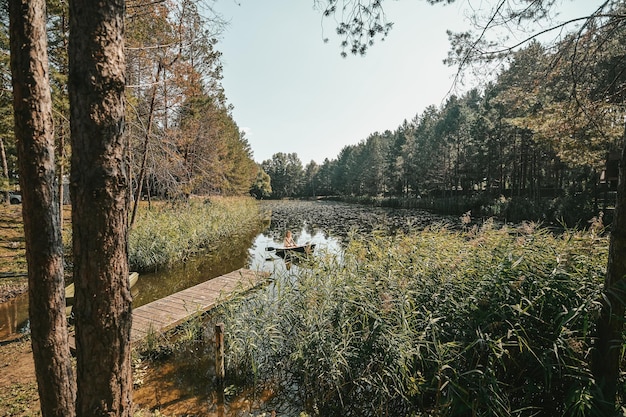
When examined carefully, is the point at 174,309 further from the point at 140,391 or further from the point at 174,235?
the point at 174,235

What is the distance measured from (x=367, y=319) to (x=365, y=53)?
3304 millimetres

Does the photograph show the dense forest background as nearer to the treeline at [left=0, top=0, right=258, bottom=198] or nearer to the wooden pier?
the treeline at [left=0, top=0, right=258, bottom=198]

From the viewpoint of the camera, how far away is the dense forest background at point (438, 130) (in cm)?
565

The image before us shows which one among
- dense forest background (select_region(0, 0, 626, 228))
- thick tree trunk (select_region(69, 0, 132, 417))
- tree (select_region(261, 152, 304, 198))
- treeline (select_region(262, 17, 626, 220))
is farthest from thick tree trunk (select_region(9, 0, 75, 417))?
tree (select_region(261, 152, 304, 198))

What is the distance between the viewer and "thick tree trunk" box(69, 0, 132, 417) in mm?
1500

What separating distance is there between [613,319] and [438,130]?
40612 millimetres

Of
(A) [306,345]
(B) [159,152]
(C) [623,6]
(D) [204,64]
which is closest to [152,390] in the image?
(A) [306,345]

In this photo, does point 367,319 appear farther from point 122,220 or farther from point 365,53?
point 365,53

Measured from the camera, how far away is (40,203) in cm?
202

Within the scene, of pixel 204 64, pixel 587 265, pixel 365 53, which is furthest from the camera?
pixel 204 64

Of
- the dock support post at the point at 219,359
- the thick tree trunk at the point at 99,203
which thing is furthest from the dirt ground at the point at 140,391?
the thick tree trunk at the point at 99,203

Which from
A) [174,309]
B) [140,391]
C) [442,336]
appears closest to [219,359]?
[140,391]

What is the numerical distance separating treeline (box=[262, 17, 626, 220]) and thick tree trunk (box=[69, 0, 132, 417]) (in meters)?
4.42

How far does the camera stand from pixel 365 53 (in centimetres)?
382
